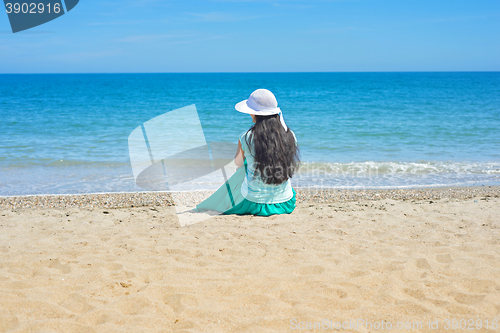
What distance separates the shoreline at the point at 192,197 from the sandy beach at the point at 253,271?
0.55 meters

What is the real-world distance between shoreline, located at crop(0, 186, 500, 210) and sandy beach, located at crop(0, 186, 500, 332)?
550 mm

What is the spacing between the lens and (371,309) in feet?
8.09

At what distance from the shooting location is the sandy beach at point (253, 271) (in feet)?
7.81

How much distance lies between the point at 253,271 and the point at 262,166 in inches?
60.9

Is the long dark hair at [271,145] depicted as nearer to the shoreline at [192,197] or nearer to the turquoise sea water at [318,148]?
the shoreline at [192,197]

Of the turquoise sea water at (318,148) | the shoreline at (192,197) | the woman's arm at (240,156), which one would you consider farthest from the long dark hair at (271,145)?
the turquoise sea water at (318,148)

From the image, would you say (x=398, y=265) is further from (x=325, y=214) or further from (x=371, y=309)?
(x=325, y=214)

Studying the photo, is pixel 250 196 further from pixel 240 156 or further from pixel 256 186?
pixel 240 156

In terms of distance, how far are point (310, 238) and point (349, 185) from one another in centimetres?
367

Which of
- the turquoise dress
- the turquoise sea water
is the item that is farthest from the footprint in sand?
the turquoise sea water

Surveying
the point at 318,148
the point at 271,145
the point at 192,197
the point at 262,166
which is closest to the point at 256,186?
the point at 262,166

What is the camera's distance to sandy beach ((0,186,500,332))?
238 cm

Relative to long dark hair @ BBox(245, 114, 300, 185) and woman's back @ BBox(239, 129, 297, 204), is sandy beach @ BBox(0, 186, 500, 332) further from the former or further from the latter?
long dark hair @ BBox(245, 114, 300, 185)

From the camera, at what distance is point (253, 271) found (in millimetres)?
3094
